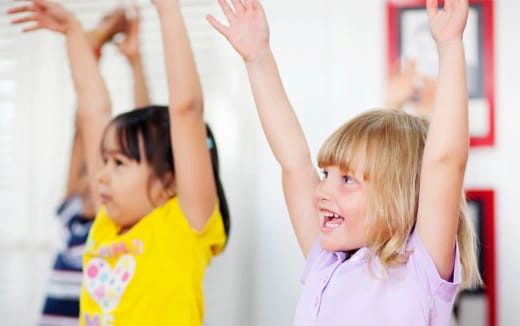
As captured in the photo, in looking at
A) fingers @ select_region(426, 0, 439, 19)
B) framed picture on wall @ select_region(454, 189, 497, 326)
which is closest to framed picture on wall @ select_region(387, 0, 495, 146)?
framed picture on wall @ select_region(454, 189, 497, 326)

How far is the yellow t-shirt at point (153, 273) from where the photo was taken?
1338mm

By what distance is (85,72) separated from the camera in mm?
1612

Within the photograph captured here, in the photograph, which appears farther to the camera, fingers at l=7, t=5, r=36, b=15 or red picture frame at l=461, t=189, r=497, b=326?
fingers at l=7, t=5, r=36, b=15

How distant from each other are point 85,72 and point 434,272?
38.7 inches

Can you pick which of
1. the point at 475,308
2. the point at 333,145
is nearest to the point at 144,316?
the point at 333,145

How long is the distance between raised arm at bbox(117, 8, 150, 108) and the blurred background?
0.02 meters

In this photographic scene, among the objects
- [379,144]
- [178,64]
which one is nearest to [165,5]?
[178,64]

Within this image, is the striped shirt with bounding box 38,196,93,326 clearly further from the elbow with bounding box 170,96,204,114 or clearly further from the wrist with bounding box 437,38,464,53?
the wrist with bounding box 437,38,464,53

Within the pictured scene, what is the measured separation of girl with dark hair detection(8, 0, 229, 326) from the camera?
Result: 1331 millimetres

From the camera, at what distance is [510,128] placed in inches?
56.4

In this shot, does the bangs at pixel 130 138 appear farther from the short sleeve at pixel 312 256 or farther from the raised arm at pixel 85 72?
the short sleeve at pixel 312 256

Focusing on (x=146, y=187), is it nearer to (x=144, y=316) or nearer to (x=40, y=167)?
(x=144, y=316)

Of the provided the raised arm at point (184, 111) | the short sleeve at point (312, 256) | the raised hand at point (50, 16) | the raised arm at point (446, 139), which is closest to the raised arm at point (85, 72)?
the raised hand at point (50, 16)

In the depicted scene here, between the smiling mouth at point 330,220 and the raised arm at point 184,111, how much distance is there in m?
0.38
